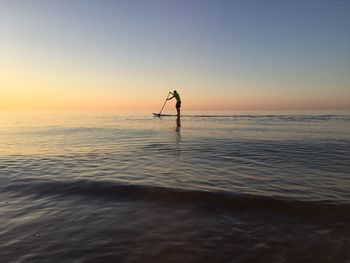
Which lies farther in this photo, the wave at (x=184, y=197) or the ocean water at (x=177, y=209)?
the wave at (x=184, y=197)

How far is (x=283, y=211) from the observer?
7.02m

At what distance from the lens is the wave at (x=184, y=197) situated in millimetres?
7062

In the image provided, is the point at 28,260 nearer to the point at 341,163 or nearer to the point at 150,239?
the point at 150,239

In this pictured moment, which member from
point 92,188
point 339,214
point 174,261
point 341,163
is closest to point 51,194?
point 92,188

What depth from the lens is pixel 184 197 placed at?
8047mm

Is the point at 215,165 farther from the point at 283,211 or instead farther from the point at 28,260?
the point at 28,260

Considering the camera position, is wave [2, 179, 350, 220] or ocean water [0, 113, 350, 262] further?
wave [2, 179, 350, 220]

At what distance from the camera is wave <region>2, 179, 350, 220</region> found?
706 cm

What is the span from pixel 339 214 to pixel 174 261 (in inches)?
157

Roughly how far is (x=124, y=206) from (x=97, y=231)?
159 cm

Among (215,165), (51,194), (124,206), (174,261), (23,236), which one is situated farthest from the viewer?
(215,165)

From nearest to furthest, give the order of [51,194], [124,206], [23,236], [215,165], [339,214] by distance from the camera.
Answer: [23,236]
[339,214]
[124,206]
[51,194]
[215,165]

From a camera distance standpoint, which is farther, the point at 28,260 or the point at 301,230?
the point at 301,230

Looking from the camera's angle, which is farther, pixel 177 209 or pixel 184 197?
pixel 184 197
